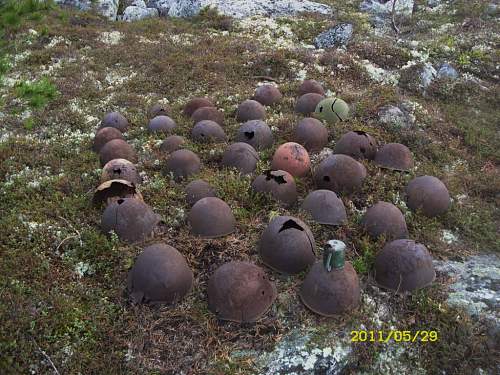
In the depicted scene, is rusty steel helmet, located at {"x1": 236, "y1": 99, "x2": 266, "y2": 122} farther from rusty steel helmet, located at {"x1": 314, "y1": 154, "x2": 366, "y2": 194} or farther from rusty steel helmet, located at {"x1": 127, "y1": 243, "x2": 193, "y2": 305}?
rusty steel helmet, located at {"x1": 127, "y1": 243, "x2": 193, "y2": 305}

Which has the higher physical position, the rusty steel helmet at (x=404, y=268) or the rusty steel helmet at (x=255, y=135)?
the rusty steel helmet at (x=255, y=135)

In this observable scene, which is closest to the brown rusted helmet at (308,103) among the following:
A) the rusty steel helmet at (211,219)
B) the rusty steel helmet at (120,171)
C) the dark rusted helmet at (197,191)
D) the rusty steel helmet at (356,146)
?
the rusty steel helmet at (356,146)

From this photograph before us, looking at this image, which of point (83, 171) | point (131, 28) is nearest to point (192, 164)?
point (83, 171)

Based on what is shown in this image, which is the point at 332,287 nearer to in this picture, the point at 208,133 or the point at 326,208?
the point at 326,208

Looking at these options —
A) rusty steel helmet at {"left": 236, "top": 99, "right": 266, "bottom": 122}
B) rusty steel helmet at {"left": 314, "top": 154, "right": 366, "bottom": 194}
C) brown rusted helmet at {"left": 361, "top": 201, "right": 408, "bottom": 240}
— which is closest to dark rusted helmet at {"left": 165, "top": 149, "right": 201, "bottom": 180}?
rusty steel helmet at {"left": 314, "top": 154, "right": 366, "bottom": 194}

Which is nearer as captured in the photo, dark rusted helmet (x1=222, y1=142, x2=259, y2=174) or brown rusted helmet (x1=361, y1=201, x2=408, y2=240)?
brown rusted helmet (x1=361, y1=201, x2=408, y2=240)

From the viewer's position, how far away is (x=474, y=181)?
25.6 ft

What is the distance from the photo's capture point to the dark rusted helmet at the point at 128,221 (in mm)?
5707

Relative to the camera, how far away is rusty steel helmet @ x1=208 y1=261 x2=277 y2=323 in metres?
4.79

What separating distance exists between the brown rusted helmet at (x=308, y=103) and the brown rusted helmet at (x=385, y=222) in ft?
11.6

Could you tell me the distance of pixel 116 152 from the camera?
7.50 metres

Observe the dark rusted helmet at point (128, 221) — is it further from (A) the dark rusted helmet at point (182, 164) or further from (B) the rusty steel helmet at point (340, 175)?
(B) the rusty steel helmet at point (340, 175)

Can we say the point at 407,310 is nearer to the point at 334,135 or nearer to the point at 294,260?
the point at 294,260
